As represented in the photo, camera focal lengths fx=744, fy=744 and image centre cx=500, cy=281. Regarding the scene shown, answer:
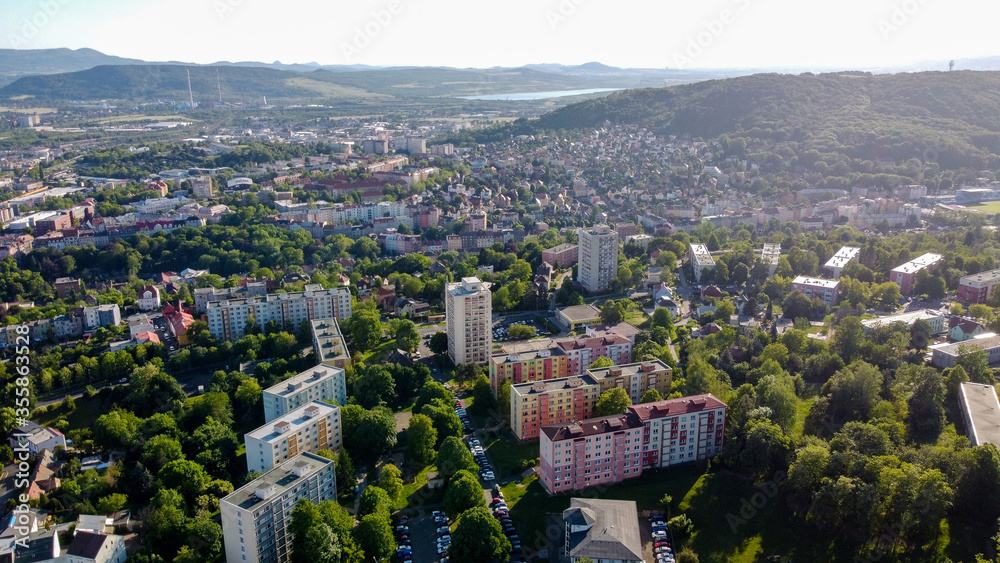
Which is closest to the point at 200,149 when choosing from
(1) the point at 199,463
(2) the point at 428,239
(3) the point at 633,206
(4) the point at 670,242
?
(2) the point at 428,239

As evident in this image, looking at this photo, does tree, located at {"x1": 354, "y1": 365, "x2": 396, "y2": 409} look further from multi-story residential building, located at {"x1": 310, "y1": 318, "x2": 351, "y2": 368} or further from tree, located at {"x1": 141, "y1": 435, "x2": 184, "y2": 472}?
tree, located at {"x1": 141, "y1": 435, "x2": 184, "y2": 472}

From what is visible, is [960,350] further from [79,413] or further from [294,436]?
[79,413]

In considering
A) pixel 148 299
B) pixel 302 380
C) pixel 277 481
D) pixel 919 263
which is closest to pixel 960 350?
pixel 919 263

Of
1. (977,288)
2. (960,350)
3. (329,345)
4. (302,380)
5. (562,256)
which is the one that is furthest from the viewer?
(562,256)

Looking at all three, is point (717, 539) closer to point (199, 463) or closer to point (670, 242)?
point (199, 463)

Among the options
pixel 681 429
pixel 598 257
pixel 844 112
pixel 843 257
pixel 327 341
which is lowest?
pixel 681 429

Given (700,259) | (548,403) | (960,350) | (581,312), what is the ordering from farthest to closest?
(700,259) < (581,312) < (960,350) < (548,403)

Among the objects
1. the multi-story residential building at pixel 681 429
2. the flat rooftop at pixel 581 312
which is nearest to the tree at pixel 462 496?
the multi-story residential building at pixel 681 429
